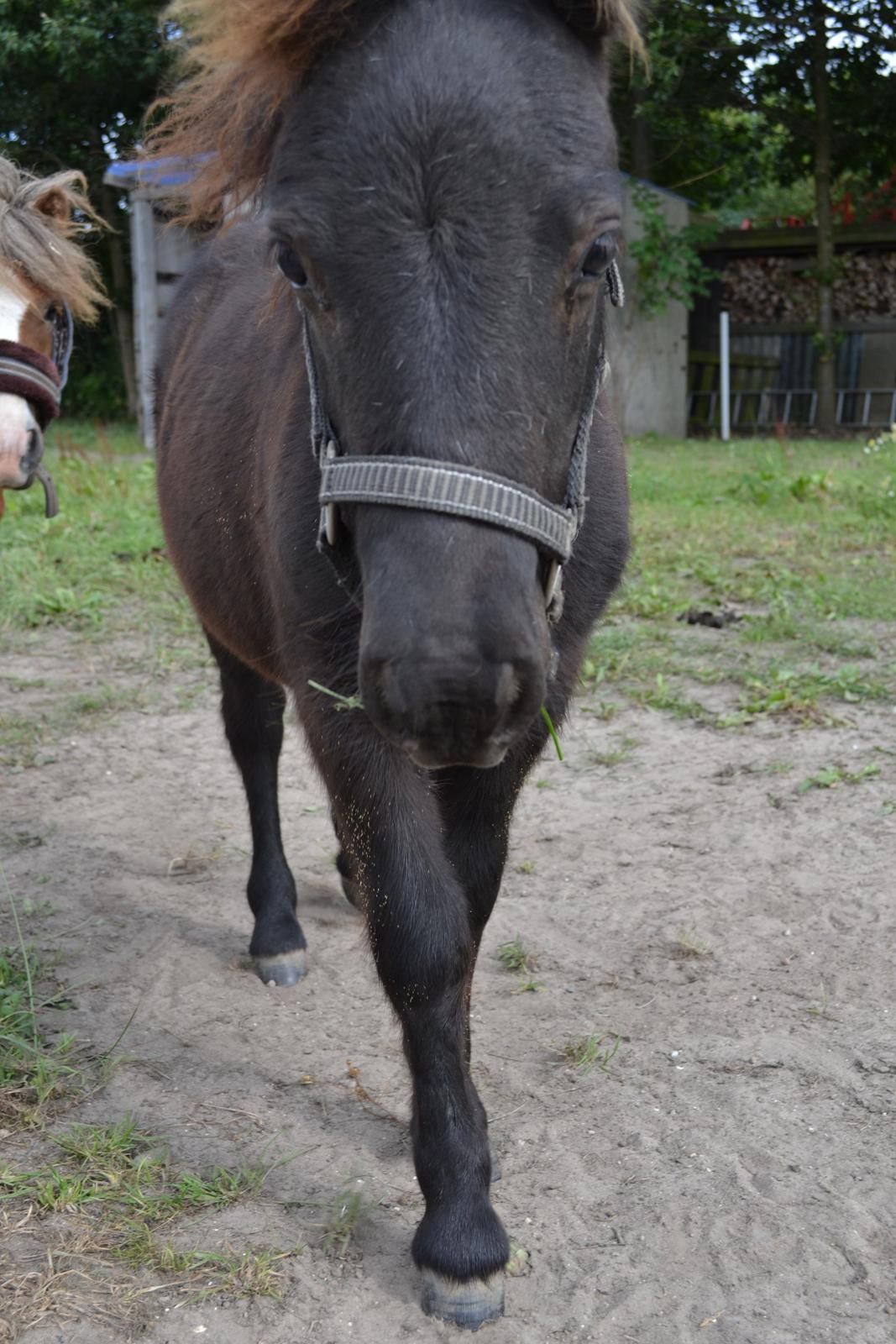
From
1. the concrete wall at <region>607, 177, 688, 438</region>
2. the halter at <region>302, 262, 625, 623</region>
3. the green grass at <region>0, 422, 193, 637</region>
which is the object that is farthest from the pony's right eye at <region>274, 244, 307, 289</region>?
the concrete wall at <region>607, 177, 688, 438</region>

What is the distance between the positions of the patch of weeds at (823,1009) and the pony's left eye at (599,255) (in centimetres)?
181

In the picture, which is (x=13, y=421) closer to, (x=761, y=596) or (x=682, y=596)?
(x=682, y=596)

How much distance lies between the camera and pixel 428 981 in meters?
2.02

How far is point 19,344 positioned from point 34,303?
311mm

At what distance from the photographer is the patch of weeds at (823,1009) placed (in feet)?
9.00

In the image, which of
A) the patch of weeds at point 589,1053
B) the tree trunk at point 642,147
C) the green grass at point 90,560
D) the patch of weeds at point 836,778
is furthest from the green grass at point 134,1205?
the tree trunk at point 642,147

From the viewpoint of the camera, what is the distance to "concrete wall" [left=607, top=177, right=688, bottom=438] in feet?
49.7

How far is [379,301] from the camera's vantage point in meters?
1.56

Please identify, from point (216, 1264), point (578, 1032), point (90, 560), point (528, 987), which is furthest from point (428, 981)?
point (90, 560)

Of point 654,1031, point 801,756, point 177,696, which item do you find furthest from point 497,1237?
point 177,696

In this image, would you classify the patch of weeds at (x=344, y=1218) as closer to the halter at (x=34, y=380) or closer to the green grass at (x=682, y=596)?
the green grass at (x=682, y=596)

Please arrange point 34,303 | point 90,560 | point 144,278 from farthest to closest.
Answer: point 144,278 → point 90,560 → point 34,303

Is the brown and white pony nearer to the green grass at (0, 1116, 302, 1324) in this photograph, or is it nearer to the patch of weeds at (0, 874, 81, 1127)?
the patch of weeds at (0, 874, 81, 1127)

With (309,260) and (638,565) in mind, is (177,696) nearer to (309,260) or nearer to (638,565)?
(638,565)
